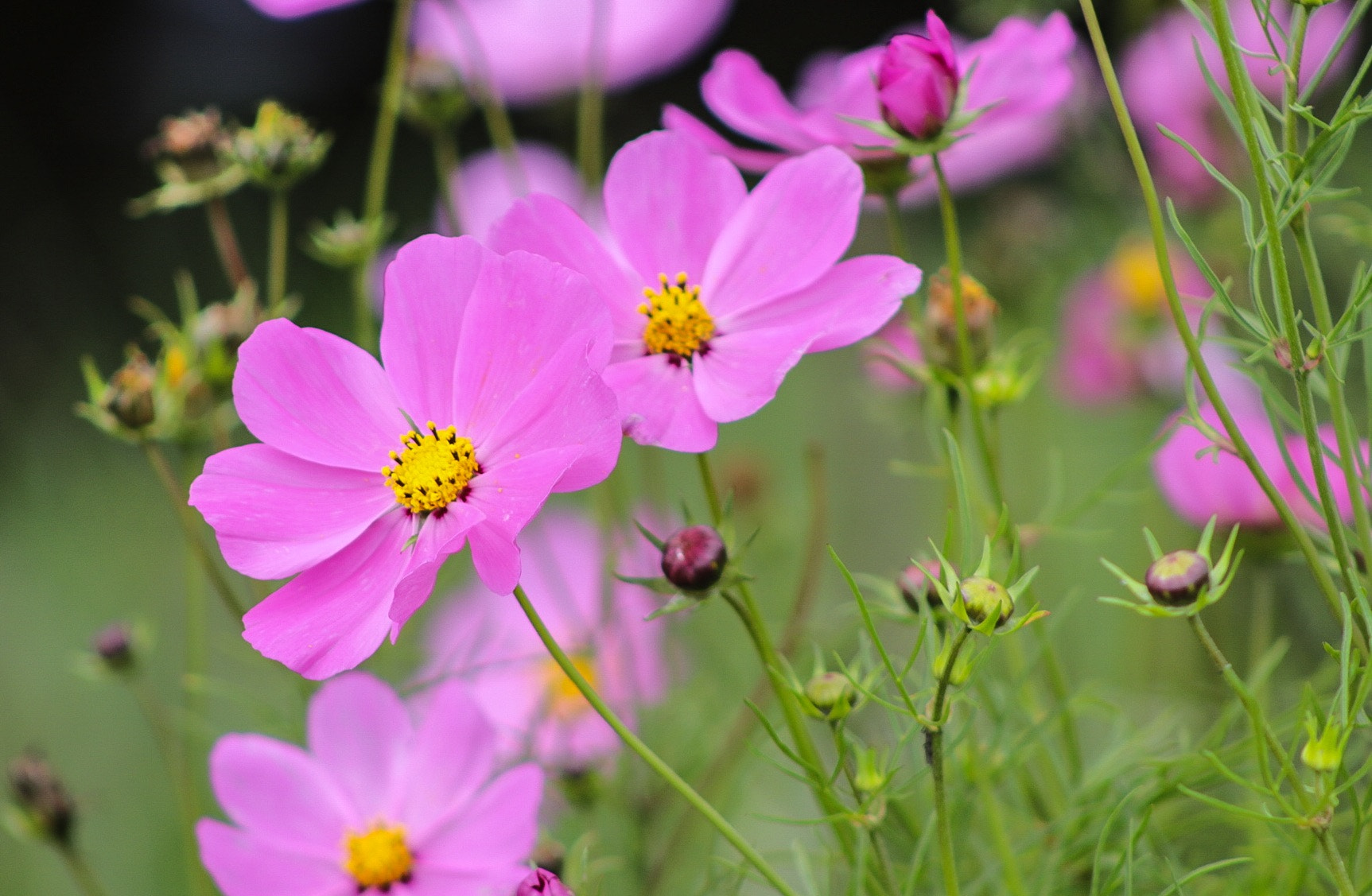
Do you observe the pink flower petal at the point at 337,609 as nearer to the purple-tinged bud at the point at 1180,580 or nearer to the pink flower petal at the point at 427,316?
the pink flower petal at the point at 427,316

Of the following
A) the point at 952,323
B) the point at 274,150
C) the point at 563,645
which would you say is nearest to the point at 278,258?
the point at 274,150

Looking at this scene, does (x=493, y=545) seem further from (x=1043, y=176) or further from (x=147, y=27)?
(x=147, y=27)

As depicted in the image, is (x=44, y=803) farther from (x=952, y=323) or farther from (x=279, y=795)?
(x=952, y=323)

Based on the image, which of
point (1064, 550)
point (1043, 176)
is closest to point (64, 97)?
point (1043, 176)

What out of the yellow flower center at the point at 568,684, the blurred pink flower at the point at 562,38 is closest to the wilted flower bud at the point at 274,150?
the blurred pink flower at the point at 562,38

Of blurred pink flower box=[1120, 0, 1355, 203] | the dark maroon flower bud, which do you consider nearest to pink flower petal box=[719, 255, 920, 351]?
the dark maroon flower bud
